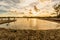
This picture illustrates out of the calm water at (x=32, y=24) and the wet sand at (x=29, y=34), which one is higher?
the calm water at (x=32, y=24)

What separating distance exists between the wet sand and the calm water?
17 centimetres

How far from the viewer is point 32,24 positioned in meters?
5.95

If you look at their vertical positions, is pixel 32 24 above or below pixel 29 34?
above

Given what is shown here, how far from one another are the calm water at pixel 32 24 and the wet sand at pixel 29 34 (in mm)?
170

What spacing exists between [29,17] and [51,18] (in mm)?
943

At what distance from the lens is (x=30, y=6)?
238 inches

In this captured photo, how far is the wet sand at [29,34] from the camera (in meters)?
5.82

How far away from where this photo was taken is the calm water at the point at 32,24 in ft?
19.4

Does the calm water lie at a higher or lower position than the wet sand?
higher

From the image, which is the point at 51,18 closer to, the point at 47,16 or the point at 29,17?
the point at 47,16

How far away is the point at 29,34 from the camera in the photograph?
231 inches

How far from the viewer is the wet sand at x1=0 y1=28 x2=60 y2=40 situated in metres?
5.82

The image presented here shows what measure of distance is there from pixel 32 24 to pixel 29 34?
0.44m

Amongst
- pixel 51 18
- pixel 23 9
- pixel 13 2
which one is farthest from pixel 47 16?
pixel 13 2
